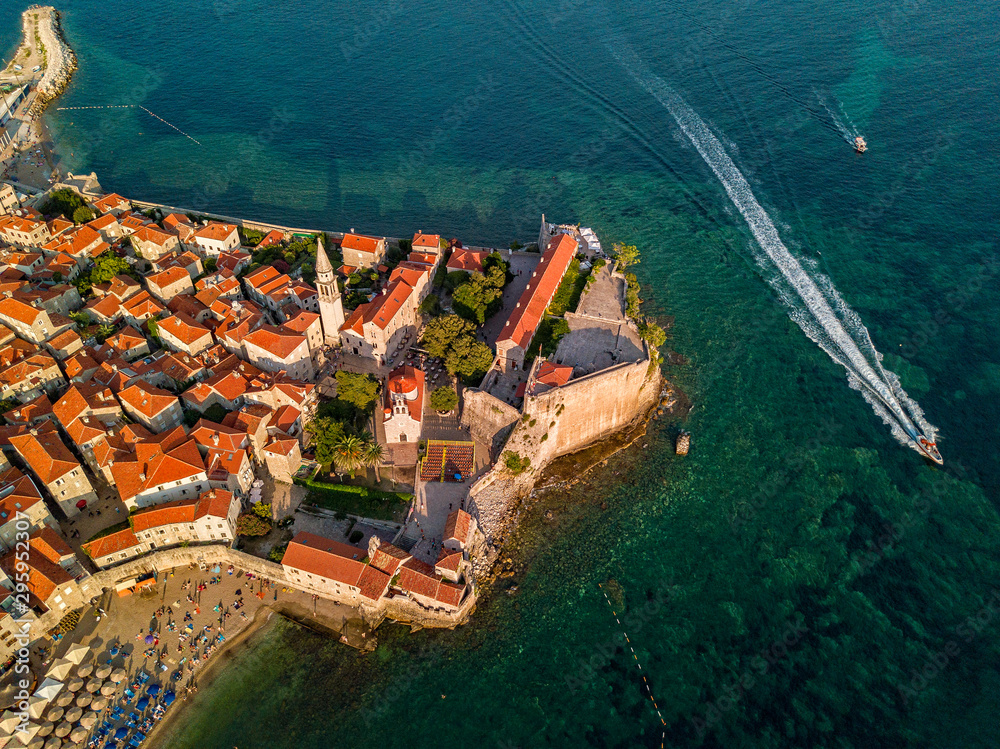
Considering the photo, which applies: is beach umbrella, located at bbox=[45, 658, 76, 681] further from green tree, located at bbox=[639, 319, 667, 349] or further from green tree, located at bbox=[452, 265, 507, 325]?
green tree, located at bbox=[639, 319, 667, 349]

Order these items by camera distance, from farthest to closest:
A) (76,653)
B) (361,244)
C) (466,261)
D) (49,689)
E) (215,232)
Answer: (215,232)
(361,244)
(466,261)
(76,653)
(49,689)

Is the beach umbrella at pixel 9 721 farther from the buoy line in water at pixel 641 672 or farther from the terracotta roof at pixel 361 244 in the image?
the terracotta roof at pixel 361 244

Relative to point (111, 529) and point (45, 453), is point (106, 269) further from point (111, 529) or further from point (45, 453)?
point (111, 529)

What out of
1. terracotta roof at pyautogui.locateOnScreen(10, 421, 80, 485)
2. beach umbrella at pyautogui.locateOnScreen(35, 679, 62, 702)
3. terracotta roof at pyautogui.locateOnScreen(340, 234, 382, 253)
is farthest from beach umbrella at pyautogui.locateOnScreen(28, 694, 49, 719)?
terracotta roof at pyautogui.locateOnScreen(340, 234, 382, 253)

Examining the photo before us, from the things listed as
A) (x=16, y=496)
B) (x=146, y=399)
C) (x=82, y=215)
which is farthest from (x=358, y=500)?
(x=82, y=215)

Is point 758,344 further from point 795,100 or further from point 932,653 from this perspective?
point 795,100
